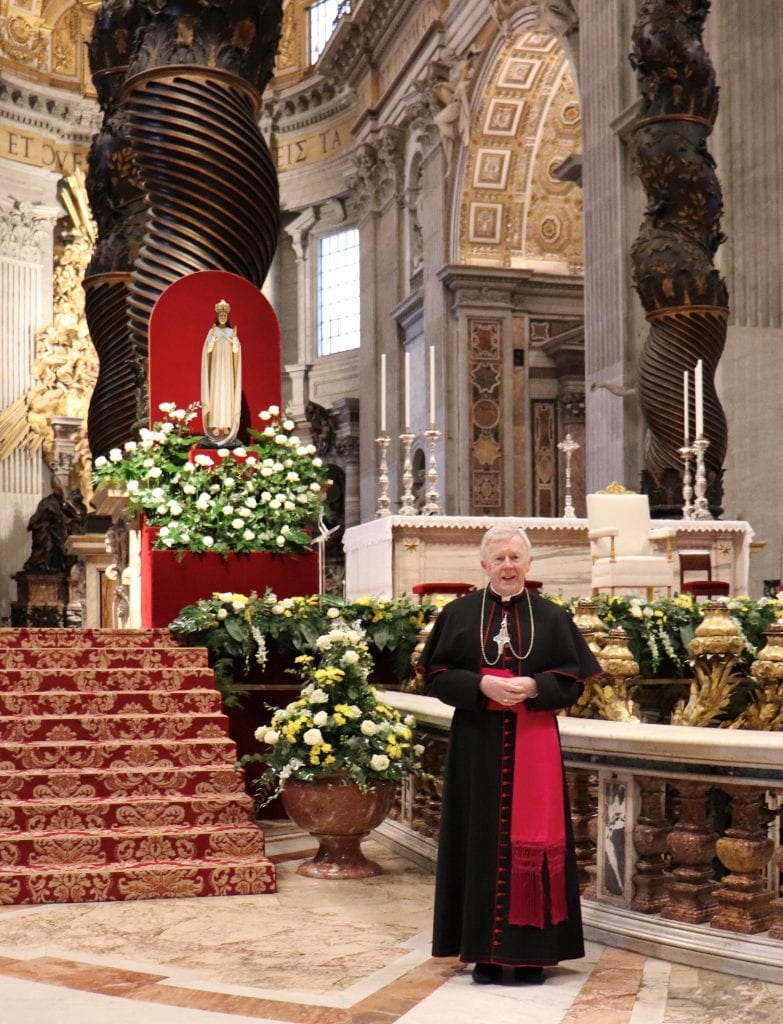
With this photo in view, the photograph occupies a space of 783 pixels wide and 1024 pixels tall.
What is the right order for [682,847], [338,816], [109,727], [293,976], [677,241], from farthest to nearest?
1. [677,241]
2. [109,727]
3. [338,816]
4. [682,847]
5. [293,976]

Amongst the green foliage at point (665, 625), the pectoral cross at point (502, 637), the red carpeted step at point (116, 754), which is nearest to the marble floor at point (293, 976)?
the red carpeted step at point (116, 754)

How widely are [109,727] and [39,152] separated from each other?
26.2 metres

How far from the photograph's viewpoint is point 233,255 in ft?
32.0

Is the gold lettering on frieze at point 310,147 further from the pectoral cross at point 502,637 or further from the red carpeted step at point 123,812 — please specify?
the pectoral cross at point 502,637

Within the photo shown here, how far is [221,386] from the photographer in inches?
374

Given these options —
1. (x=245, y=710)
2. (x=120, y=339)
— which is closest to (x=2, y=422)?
(x=120, y=339)

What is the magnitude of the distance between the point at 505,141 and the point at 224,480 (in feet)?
51.5

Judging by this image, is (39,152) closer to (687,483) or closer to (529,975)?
(687,483)

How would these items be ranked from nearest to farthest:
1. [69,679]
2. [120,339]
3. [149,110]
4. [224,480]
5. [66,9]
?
[69,679]
[224,480]
[149,110]
[120,339]
[66,9]

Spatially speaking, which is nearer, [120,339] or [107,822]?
[107,822]

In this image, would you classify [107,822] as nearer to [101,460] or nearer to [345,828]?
[345,828]

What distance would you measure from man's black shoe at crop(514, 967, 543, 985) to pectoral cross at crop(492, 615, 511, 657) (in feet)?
3.42

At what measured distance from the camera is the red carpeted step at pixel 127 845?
5980mm

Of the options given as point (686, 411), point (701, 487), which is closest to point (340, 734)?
point (701, 487)
